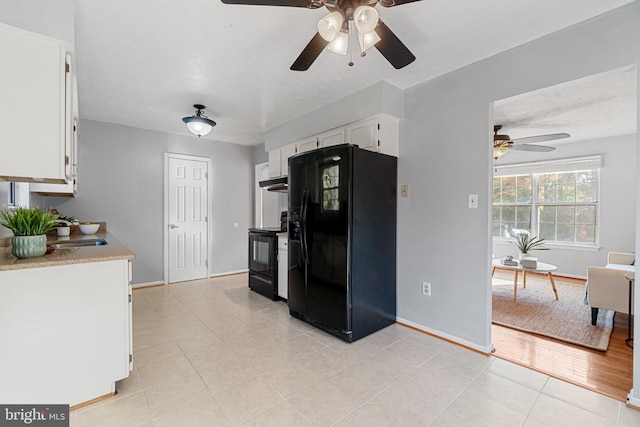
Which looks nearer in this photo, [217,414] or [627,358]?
[217,414]

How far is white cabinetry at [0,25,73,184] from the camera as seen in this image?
1428mm

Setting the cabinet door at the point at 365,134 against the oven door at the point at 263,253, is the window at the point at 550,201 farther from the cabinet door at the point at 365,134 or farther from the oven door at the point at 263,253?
the oven door at the point at 263,253

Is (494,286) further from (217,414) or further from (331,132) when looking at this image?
(217,414)

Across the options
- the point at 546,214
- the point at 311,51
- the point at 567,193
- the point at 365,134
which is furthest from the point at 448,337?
the point at 567,193

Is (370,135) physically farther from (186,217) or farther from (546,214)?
(546,214)

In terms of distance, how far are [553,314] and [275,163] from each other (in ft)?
13.2

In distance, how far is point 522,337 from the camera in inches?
104

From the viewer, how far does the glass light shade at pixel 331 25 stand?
4.59 ft

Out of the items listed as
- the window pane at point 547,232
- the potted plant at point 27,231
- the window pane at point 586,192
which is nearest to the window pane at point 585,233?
the window pane at point 547,232

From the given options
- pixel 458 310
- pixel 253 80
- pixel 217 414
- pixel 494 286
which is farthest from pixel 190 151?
pixel 494 286

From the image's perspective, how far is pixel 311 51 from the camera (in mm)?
1715

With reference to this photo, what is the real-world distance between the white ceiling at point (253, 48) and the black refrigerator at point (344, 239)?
78 cm

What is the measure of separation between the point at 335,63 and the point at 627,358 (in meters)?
3.39

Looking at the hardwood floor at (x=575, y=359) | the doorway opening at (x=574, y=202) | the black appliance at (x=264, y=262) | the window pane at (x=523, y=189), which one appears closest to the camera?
the hardwood floor at (x=575, y=359)
